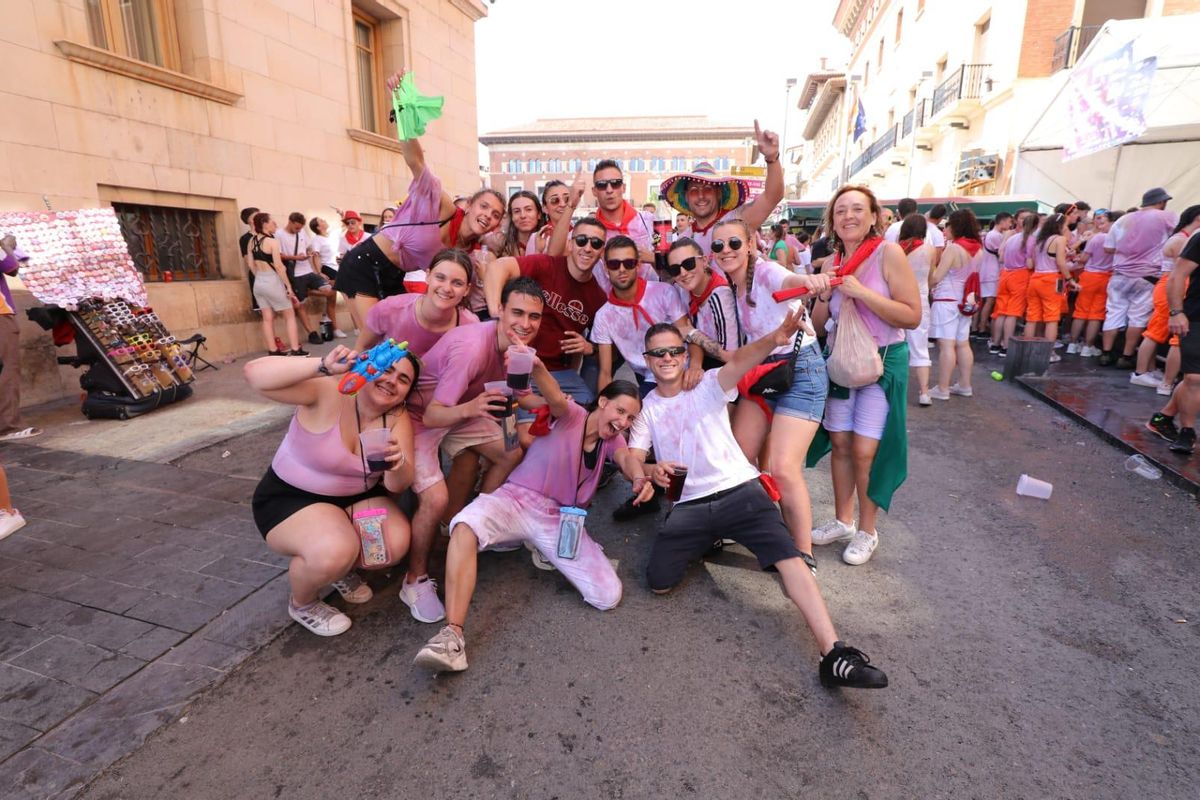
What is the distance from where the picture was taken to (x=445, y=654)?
2.38 meters

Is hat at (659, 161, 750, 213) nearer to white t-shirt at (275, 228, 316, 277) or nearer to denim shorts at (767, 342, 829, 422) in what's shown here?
denim shorts at (767, 342, 829, 422)

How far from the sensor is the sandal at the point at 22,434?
202 inches

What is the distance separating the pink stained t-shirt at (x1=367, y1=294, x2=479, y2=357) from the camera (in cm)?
336

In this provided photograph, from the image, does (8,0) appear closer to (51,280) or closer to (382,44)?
(51,280)

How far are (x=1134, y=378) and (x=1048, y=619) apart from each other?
5.92m

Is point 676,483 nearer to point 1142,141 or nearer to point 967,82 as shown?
point 1142,141

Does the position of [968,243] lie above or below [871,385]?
above

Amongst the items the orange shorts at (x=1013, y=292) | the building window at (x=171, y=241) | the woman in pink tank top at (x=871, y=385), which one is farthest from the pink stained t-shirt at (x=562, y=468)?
the orange shorts at (x=1013, y=292)

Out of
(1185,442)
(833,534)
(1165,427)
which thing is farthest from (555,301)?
(1165,427)

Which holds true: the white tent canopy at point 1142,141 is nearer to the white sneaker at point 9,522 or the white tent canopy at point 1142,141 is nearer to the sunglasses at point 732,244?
the sunglasses at point 732,244

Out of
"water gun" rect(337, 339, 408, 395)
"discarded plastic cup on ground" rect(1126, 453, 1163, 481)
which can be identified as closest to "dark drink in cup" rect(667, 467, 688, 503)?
"water gun" rect(337, 339, 408, 395)

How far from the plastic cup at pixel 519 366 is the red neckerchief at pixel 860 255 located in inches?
66.0

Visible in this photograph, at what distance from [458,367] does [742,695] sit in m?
1.93

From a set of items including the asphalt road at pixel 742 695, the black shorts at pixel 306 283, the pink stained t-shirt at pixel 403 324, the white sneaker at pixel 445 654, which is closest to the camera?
the asphalt road at pixel 742 695
